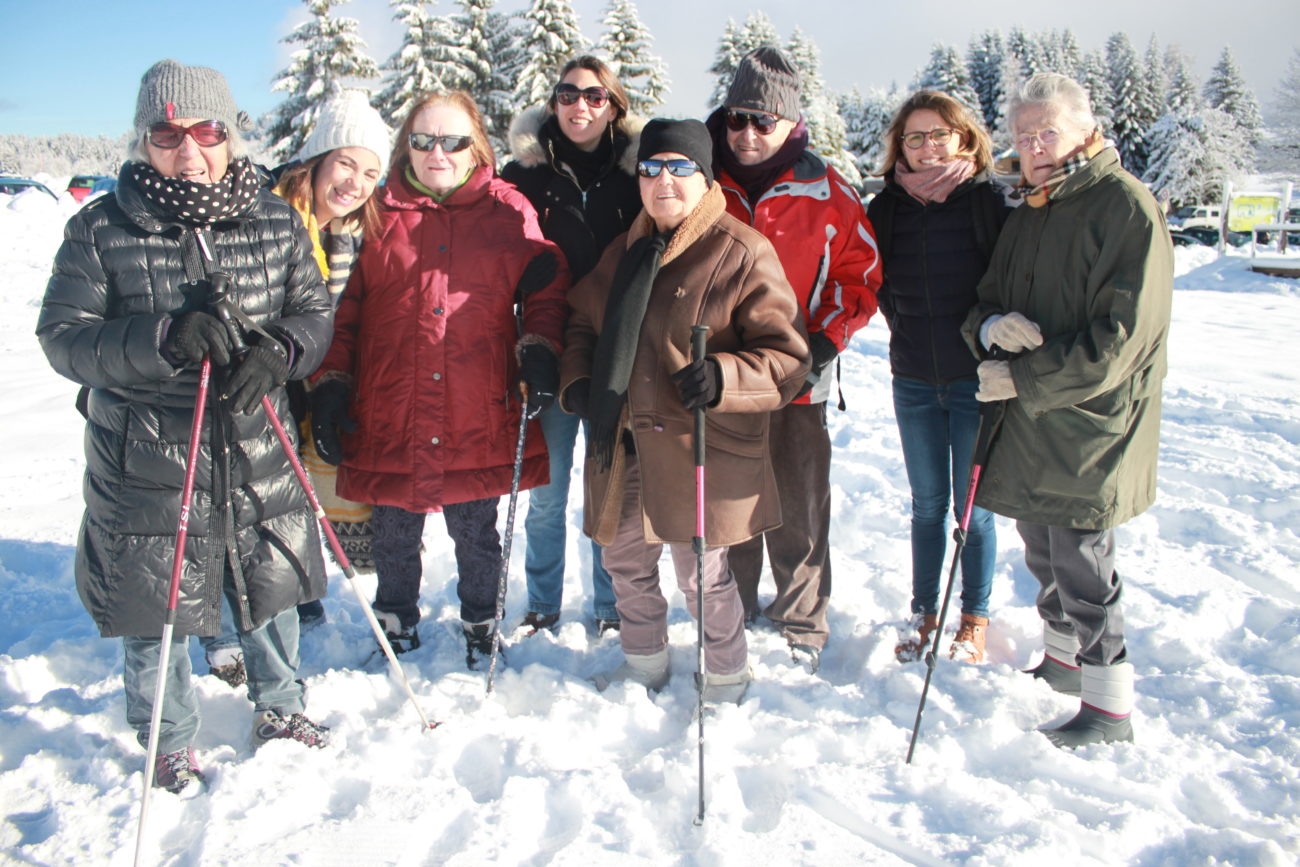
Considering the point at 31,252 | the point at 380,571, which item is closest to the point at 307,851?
the point at 380,571

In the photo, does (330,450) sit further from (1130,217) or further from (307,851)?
(1130,217)

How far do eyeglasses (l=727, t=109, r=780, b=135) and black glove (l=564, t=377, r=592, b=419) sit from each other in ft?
4.28

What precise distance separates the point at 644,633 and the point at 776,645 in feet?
2.44

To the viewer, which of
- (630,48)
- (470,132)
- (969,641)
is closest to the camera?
(470,132)

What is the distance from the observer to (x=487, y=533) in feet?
11.9

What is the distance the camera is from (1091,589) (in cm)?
296

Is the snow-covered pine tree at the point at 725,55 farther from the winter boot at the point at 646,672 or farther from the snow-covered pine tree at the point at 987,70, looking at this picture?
the winter boot at the point at 646,672

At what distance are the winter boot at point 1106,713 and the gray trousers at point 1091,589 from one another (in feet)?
0.15

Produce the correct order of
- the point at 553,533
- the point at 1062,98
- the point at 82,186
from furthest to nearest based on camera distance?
1. the point at 82,186
2. the point at 553,533
3. the point at 1062,98

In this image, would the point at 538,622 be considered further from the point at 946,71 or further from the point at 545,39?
the point at 946,71

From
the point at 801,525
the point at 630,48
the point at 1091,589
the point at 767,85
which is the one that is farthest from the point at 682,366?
the point at 630,48

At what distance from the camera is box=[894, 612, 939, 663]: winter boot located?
365cm

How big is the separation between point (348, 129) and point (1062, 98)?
2806 mm

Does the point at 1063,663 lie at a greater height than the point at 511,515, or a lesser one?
lesser
